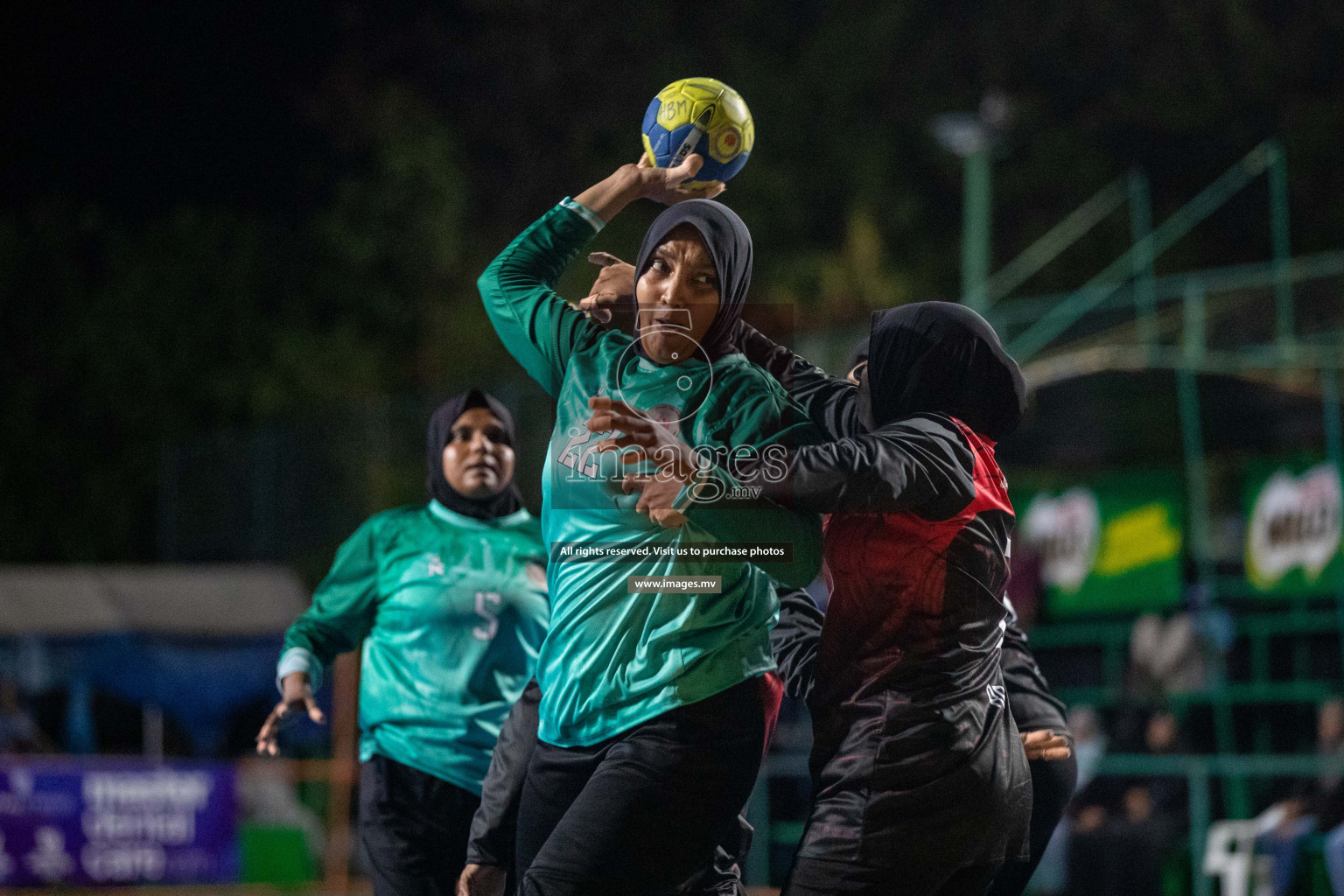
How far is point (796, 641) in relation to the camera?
12.1 ft

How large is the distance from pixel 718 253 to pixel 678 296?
12 cm

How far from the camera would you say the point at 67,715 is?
15.3m

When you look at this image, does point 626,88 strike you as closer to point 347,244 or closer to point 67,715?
point 347,244

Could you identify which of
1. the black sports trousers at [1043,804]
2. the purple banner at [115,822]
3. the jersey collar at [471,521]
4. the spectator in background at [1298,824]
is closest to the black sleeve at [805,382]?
the black sports trousers at [1043,804]

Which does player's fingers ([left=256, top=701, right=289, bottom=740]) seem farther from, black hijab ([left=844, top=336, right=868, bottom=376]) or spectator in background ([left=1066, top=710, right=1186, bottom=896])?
spectator in background ([left=1066, top=710, right=1186, bottom=896])

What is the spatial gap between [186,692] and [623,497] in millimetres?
12928

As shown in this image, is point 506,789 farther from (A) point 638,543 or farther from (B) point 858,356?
(B) point 858,356

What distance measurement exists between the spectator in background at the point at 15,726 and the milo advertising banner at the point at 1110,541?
827 centimetres

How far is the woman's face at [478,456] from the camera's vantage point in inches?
201

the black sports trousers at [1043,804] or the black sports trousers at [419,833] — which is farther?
the black sports trousers at [419,833]

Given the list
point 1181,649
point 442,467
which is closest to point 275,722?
point 442,467

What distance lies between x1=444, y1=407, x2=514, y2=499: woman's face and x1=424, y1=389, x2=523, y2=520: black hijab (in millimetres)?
17

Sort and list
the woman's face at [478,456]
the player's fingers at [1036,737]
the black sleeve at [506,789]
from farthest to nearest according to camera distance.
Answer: the woman's face at [478,456]
the player's fingers at [1036,737]
the black sleeve at [506,789]

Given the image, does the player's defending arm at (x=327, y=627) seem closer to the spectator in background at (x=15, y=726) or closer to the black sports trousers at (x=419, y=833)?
the black sports trousers at (x=419, y=833)
